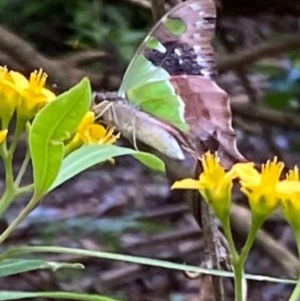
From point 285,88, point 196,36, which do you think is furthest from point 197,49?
point 285,88

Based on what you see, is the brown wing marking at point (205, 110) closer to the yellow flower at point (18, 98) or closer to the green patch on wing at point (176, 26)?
the green patch on wing at point (176, 26)

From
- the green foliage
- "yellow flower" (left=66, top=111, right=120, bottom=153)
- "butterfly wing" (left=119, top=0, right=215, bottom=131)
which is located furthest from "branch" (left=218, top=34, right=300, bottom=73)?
"yellow flower" (left=66, top=111, right=120, bottom=153)

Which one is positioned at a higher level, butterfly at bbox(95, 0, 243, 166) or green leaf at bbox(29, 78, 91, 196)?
green leaf at bbox(29, 78, 91, 196)

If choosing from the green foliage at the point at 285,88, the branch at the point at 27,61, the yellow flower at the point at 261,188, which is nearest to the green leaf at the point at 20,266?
the yellow flower at the point at 261,188

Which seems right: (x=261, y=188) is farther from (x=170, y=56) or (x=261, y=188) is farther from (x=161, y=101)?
(x=170, y=56)

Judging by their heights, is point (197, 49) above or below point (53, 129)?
below

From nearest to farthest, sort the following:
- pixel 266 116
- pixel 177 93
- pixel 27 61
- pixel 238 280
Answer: pixel 238 280 < pixel 177 93 < pixel 27 61 < pixel 266 116

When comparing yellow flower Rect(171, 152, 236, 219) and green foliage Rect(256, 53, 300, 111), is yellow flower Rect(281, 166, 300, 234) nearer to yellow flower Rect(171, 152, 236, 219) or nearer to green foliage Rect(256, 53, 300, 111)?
yellow flower Rect(171, 152, 236, 219)
